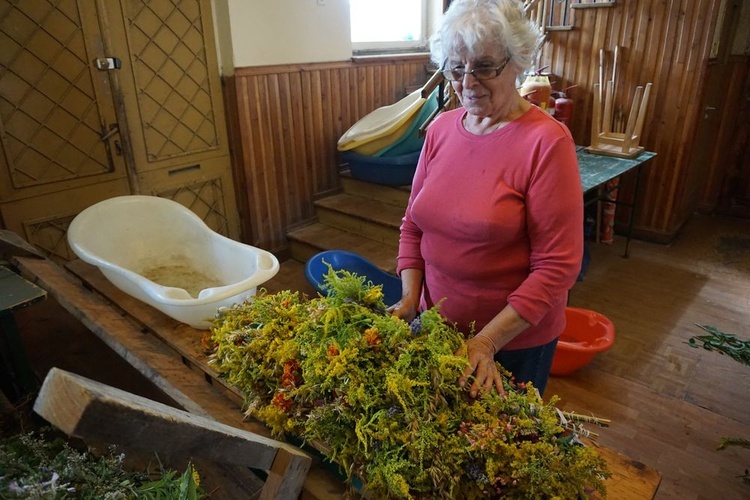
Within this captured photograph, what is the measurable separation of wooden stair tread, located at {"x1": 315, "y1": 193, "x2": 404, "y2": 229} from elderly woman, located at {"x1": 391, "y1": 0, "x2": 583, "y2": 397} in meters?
1.98

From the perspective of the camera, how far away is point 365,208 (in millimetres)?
3486

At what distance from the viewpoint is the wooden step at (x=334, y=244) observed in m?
3.15

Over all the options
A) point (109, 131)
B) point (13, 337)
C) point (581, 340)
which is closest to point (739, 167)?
point (581, 340)

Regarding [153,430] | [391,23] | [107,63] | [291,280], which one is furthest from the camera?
[391,23]

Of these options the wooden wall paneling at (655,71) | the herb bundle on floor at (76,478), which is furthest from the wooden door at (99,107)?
the wooden wall paneling at (655,71)

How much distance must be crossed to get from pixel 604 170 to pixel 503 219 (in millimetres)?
2386

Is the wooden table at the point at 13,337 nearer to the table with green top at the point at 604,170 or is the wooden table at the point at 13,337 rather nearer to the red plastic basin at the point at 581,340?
the red plastic basin at the point at 581,340

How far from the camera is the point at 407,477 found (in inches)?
30.8

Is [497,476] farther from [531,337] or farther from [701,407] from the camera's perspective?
[701,407]

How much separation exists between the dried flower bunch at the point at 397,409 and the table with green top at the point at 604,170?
2.07m

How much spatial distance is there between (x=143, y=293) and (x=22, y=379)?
518 mm

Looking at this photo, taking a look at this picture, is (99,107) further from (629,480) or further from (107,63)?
(629,480)

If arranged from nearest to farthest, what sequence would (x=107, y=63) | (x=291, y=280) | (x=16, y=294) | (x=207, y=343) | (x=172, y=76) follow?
(x=207, y=343) → (x=16, y=294) → (x=107, y=63) → (x=172, y=76) → (x=291, y=280)

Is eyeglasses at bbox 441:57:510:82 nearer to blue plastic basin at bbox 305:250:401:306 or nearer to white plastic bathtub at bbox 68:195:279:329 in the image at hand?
white plastic bathtub at bbox 68:195:279:329
